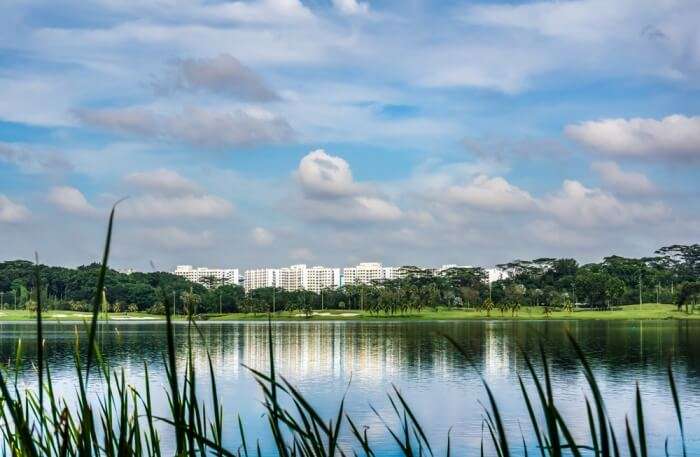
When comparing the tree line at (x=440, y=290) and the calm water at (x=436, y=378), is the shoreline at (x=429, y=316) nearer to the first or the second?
the tree line at (x=440, y=290)

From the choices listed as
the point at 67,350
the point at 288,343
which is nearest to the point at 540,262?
the point at 288,343

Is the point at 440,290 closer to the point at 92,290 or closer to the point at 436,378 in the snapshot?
the point at 92,290

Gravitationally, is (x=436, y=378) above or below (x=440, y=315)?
above

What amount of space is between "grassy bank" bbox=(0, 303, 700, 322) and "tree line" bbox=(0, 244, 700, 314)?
1572mm

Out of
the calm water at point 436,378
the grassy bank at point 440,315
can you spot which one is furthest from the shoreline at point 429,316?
the calm water at point 436,378

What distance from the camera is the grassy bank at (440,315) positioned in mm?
134375

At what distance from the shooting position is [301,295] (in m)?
164

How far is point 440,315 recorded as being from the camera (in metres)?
150

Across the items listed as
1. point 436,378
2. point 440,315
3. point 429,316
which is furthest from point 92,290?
point 436,378

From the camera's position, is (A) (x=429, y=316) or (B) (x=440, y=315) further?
(B) (x=440, y=315)

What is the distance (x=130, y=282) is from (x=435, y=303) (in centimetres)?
5960

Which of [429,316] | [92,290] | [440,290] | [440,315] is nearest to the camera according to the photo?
[429,316]

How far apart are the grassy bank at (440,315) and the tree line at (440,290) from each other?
5.16 feet

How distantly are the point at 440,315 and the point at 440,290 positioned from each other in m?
19.8
